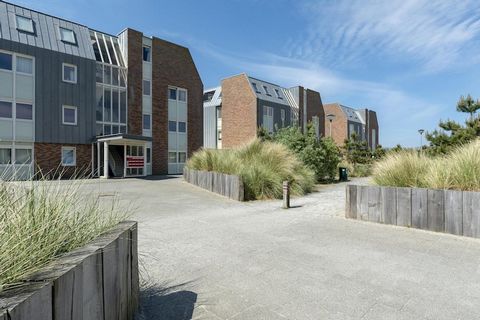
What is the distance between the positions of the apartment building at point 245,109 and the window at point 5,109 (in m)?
22.0

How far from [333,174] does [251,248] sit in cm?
1629

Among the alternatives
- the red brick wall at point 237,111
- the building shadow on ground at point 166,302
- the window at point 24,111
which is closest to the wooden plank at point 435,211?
the building shadow on ground at point 166,302

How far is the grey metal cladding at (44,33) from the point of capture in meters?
20.1

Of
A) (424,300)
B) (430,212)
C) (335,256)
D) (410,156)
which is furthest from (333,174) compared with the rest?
(424,300)

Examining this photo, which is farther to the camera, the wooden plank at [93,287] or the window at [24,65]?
the window at [24,65]

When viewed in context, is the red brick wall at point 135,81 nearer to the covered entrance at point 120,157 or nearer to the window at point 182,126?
the covered entrance at point 120,157

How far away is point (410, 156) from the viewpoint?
8.45 meters

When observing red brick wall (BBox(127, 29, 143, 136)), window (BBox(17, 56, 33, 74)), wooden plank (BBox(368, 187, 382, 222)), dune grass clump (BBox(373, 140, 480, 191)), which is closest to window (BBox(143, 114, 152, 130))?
red brick wall (BBox(127, 29, 143, 136))

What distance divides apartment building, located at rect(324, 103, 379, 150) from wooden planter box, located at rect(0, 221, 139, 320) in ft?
166

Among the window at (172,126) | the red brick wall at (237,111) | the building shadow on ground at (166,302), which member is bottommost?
the building shadow on ground at (166,302)

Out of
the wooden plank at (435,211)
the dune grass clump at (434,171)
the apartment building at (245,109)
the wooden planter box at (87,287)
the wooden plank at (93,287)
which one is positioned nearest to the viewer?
the wooden planter box at (87,287)

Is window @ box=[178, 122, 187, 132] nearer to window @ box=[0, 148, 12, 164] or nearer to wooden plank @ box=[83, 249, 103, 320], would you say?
window @ box=[0, 148, 12, 164]

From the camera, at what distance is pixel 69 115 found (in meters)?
22.4

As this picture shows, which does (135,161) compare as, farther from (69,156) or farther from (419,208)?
(419,208)
